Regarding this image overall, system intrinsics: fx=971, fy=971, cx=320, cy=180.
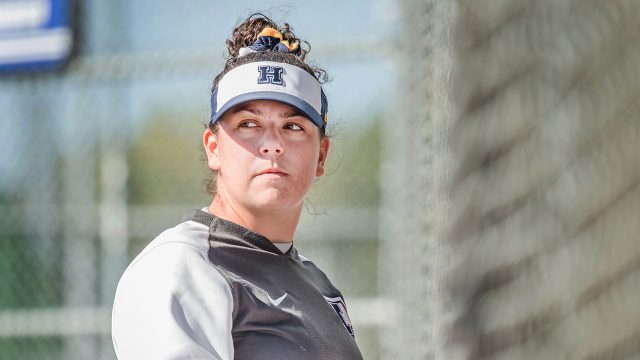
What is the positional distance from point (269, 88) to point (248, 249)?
0.59 ft

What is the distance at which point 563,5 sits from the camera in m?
0.34

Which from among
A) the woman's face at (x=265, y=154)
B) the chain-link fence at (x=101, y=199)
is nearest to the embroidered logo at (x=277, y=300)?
the woman's face at (x=265, y=154)

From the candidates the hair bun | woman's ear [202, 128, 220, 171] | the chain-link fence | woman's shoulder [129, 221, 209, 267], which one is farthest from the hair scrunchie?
the chain-link fence

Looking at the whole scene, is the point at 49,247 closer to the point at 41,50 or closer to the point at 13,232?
the point at 13,232

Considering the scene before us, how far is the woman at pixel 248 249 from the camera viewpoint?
927 mm

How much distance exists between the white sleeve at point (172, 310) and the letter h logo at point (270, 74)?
8.6 inches

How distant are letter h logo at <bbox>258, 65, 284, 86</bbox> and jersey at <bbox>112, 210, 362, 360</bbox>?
0.54 feet

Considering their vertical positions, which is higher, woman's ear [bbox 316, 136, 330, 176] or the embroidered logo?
woman's ear [bbox 316, 136, 330, 176]

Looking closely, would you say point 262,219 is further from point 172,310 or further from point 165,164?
point 165,164

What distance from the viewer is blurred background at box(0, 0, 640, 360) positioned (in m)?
0.33

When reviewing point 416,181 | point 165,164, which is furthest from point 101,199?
point 416,181

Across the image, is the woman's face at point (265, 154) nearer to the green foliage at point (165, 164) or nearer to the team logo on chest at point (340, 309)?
the team logo on chest at point (340, 309)

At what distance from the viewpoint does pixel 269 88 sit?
1068 mm

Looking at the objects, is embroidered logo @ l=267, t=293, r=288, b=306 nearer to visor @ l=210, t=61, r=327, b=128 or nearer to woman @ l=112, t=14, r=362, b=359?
woman @ l=112, t=14, r=362, b=359
